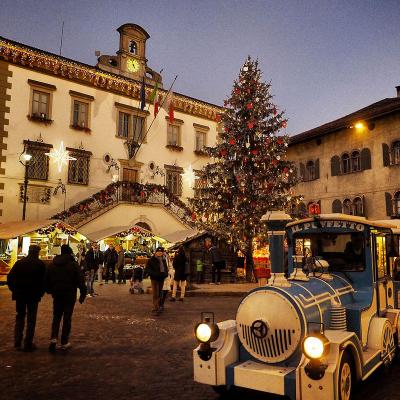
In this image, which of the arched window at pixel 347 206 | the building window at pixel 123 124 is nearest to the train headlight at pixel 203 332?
the arched window at pixel 347 206

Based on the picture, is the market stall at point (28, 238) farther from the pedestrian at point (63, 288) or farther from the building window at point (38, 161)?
the pedestrian at point (63, 288)

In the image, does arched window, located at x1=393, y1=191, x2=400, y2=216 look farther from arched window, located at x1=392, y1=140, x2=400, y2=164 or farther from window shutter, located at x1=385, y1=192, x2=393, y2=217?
arched window, located at x1=392, y1=140, x2=400, y2=164

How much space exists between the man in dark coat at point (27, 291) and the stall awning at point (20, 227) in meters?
12.3

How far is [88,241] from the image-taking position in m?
22.2

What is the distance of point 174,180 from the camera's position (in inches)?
1169

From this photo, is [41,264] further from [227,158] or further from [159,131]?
[159,131]

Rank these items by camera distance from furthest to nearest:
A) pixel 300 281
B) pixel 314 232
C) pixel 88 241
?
1. pixel 88 241
2. pixel 314 232
3. pixel 300 281

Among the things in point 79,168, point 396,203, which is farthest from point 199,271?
point 396,203

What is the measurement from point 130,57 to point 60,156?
8.98 meters

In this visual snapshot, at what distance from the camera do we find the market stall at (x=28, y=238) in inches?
758

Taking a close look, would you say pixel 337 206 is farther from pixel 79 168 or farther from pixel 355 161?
pixel 79 168

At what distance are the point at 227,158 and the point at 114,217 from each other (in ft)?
28.3

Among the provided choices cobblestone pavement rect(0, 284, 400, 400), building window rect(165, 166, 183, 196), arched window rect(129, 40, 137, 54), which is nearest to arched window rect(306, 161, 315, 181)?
building window rect(165, 166, 183, 196)

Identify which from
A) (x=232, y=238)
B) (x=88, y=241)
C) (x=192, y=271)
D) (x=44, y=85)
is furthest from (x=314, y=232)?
(x=44, y=85)
